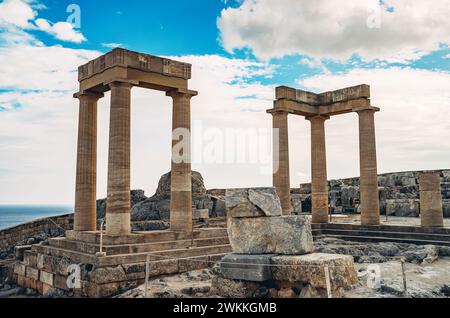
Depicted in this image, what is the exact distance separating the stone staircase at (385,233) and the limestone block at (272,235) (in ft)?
30.4

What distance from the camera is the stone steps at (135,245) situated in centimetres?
1419

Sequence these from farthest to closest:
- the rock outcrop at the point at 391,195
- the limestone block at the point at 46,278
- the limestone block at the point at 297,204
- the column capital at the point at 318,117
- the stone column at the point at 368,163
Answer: the limestone block at the point at 297,204 < the rock outcrop at the point at 391,195 < the column capital at the point at 318,117 < the stone column at the point at 368,163 < the limestone block at the point at 46,278

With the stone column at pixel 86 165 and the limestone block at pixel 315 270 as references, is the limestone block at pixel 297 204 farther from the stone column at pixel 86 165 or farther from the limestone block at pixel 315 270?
the limestone block at pixel 315 270

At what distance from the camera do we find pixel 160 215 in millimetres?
25828

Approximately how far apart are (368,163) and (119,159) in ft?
39.8

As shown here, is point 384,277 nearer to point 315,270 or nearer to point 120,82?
point 315,270

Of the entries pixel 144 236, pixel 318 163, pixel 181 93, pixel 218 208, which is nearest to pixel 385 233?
pixel 318 163

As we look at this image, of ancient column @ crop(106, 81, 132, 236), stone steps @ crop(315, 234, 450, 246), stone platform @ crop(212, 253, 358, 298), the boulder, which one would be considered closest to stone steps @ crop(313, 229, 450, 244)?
stone steps @ crop(315, 234, 450, 246)

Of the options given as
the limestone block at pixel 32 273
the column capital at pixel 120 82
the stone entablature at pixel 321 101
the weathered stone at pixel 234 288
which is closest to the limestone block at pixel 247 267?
the weathered stone at pixel 234 288

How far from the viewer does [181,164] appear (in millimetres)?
17562

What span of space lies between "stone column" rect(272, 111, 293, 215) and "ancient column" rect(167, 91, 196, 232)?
5905 mm

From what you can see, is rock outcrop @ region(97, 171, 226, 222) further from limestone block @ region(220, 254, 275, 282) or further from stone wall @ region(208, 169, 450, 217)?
limestone block @ region(220, 254, 275, 282)

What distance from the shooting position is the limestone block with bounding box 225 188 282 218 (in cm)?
1102
